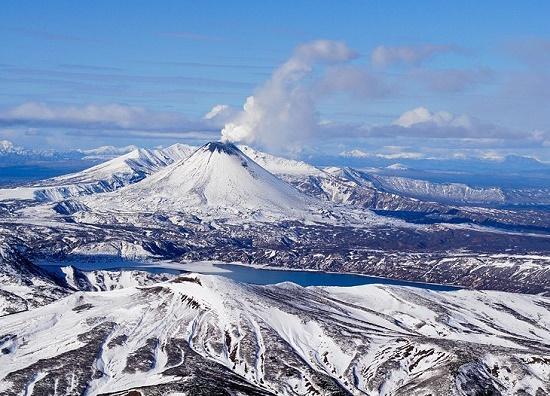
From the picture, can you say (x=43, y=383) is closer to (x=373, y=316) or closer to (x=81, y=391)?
(x=81, y=391)

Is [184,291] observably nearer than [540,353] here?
No

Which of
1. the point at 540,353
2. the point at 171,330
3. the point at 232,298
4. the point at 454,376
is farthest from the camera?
the point at 232,298

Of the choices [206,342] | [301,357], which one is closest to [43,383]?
[206,342]

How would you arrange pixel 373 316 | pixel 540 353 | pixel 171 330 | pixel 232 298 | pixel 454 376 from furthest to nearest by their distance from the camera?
pixel 373 316
pixel 232 298
pixel 171 330
pixel 540 353
pixel 454 376

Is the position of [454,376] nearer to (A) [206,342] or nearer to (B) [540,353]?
(B) [540,353]

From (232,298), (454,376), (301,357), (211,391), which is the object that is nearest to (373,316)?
(232,298)

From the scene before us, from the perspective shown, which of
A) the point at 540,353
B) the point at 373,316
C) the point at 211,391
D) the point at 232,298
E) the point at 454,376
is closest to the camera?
the point at 211,391
